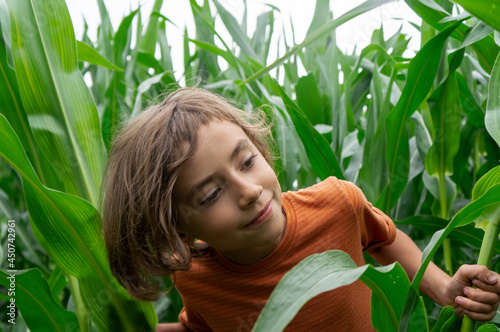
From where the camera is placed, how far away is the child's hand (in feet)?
1.70

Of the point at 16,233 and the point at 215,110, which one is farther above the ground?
the point at 215,110

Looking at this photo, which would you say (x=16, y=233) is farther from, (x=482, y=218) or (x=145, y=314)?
(x=482, y=218)

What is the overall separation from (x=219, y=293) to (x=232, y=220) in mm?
196

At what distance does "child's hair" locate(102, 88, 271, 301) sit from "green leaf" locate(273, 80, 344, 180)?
0.32 feet

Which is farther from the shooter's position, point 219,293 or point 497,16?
point 219,293


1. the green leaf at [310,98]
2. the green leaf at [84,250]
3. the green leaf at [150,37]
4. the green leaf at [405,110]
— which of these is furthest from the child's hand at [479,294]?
the green leaf at [150,37]

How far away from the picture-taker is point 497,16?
0.47 m

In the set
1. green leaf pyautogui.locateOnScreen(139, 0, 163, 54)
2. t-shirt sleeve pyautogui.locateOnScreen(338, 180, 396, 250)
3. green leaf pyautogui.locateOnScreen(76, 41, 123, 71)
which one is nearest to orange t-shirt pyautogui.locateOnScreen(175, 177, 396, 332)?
t-shirt sleeve pyautogui.locateOnScreen(338, 180, 396, 250)

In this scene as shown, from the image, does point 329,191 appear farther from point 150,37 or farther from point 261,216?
point 150,37

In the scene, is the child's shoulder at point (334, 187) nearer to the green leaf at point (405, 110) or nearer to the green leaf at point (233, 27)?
the green leaf at point (405, 110)

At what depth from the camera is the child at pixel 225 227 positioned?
1.90 feet

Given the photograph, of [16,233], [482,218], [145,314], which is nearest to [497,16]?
[482,218]

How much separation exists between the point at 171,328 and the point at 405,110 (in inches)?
19.5

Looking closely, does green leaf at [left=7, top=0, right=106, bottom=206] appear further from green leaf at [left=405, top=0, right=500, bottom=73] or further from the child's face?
green leaf at [left=405, top=0, right=500, bottom=73]
